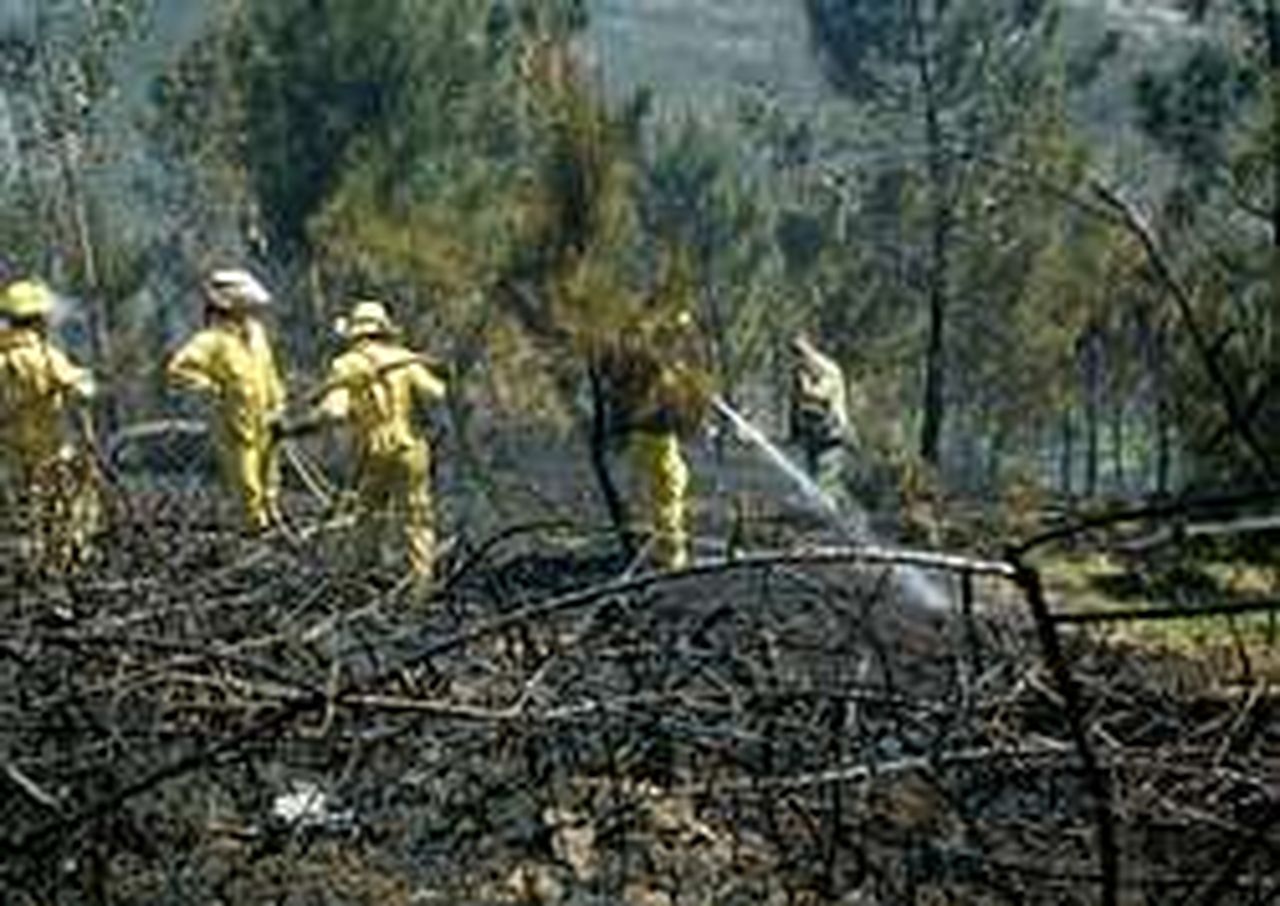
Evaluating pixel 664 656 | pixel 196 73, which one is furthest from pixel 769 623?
pixel 196 73

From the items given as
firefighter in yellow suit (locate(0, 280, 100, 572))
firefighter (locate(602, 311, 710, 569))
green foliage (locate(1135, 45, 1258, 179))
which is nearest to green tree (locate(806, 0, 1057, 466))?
green foliage (locate(1135, 45, 1258, 179))

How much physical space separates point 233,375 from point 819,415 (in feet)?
21.2

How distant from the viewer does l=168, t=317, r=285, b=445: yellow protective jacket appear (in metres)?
11.9

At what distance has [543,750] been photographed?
656cm

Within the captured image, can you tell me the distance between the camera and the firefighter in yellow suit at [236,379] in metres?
11.8

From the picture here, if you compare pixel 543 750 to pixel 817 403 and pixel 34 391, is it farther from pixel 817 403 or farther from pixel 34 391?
pixel 817 403

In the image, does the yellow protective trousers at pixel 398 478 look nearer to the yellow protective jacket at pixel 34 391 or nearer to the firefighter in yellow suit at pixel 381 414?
the firefighter in yellow suit at pixel 381 414

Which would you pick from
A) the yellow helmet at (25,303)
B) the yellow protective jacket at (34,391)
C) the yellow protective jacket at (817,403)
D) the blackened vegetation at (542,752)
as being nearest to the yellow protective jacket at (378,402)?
the yellow protective jacket at (34,391)

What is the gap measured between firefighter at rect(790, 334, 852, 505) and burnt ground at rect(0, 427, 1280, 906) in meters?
9.45

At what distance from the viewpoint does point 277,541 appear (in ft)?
23.2

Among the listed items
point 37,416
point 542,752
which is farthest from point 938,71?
point 542,752

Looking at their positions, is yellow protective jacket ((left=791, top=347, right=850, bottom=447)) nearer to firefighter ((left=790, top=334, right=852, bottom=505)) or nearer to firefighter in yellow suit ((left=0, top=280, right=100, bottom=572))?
firefighter ((left=790, top=334, right=852, bottom=505))

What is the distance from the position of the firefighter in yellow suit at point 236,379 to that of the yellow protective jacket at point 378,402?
300 millimetres

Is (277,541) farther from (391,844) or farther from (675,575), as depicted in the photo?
(675,575)
